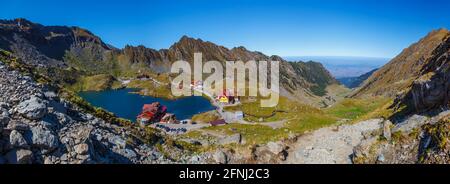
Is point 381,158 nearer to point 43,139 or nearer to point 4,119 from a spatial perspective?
point 43,139

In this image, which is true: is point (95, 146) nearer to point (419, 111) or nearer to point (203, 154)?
point (203, 154)

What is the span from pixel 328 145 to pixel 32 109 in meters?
27.0

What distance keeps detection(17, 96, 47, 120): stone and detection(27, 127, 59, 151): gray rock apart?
4.79ft

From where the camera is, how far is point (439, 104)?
30219 mm

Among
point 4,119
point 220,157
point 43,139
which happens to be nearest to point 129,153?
point 43,139

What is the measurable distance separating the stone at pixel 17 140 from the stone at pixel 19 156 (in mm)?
332

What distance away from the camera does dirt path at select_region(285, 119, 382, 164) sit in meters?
28.5

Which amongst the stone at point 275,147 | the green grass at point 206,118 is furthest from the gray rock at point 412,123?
the green grass at point 206,118

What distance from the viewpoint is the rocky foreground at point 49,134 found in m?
18.4

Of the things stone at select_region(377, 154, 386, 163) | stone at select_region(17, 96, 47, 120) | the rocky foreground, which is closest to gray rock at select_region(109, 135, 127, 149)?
the rocky foreground

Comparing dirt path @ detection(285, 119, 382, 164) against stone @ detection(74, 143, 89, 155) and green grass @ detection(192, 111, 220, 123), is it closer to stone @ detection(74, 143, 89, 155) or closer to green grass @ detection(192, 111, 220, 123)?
stone @ detection(74, 143, 89, 155)

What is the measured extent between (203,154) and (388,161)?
16084 mm

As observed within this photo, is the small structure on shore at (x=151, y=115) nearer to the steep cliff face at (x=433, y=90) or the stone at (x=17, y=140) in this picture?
the steep cliff face at (x=433, y=90)
